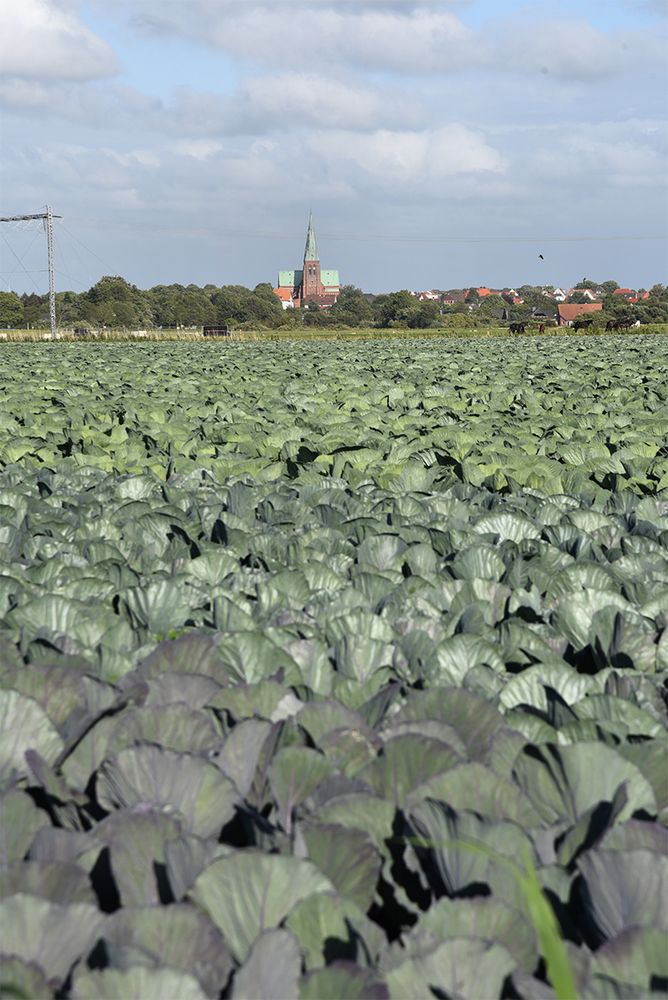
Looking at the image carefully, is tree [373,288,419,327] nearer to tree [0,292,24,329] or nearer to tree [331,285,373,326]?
tree [331,285,373,326]

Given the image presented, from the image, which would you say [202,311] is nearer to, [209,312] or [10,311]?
[209,312]

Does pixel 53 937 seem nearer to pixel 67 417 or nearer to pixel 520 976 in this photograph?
pixel 520 976

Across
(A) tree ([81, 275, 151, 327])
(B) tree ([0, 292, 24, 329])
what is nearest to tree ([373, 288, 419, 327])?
(A) tree ([81, 275, 151, 327])

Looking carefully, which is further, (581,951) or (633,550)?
(633,550)

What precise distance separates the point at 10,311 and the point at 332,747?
4595 inches

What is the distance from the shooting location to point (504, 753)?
1882 mm

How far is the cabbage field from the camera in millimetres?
1339

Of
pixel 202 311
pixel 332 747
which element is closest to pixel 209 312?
pixel 202 311

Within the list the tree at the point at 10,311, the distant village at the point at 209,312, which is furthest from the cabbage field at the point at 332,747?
the tree at the point at 10,311

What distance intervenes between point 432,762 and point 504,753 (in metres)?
0.16

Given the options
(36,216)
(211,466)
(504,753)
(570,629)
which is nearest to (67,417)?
(211,466)

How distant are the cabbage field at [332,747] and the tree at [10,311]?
360 feet

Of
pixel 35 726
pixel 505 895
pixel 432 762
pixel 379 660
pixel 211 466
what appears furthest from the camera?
pixel 211 466

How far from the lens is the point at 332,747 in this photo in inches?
75.9
